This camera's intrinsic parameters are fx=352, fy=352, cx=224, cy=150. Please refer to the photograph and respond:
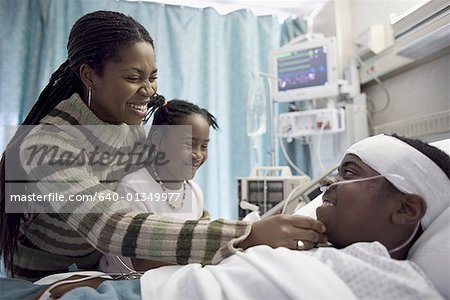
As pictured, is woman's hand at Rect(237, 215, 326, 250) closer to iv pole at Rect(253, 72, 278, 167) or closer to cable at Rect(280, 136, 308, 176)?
iv pole at Rect(253, 72, 278, 167)

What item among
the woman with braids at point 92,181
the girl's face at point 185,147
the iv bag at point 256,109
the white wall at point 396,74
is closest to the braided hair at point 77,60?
the woman with braids at point 92,181

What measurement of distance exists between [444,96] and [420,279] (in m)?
1.48

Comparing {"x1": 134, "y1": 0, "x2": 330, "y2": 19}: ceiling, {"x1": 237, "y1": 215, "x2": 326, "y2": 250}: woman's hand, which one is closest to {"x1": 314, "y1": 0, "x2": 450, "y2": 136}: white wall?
{"x1": 134, "y1": 0, "x2": 330, "y2": 19}: ceiling

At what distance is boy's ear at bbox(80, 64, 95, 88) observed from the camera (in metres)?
0.83

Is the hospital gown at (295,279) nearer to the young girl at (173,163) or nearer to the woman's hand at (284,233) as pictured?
the woman's hand at (284,233)

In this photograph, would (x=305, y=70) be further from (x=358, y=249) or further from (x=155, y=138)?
(x=358, y=249)

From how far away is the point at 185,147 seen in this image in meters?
1.27

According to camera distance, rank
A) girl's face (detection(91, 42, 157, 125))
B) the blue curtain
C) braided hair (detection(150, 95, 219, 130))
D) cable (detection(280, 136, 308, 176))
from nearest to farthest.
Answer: girl's face (detection(91, 42, 157, 125)), the blue curtain, braided hair (detection(150, 95, 219, 130)), cable (detection(280, 136, 308, 176))

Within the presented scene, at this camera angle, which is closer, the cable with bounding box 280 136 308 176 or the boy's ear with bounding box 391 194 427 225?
the boy's ear with bounding box 391 194 427 225

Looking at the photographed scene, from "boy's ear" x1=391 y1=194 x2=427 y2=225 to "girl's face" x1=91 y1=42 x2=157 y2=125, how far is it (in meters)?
0.65

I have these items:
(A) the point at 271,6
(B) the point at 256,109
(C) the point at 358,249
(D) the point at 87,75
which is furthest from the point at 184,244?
(A) the point at 271,6

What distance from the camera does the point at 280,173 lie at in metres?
2.00

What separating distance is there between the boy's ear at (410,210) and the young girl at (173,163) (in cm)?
61

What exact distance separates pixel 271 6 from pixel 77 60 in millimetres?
1770
